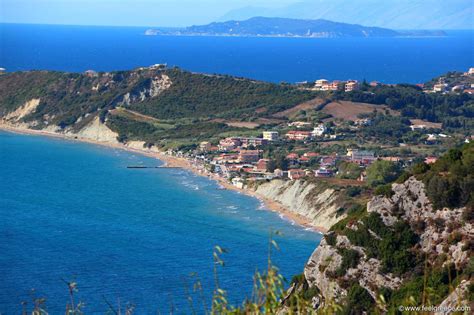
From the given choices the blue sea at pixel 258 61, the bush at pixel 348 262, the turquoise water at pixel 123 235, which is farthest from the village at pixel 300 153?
the blue sea at pixel 258 61

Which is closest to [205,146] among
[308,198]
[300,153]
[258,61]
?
[300,153]

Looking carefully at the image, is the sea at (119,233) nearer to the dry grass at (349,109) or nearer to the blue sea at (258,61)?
the dry grass at (349,109)

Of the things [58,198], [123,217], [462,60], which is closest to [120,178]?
[58,198]

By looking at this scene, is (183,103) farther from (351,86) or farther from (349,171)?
(349,171)

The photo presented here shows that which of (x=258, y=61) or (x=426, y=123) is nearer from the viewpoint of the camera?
(x=426, y=123)

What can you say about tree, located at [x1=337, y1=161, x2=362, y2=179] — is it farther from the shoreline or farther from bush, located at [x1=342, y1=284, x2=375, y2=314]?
bush, located at [x1=342, y1=284, x2=375, y2=314]

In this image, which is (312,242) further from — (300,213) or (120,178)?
(120,178)

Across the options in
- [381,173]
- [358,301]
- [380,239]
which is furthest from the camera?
[381,173]
